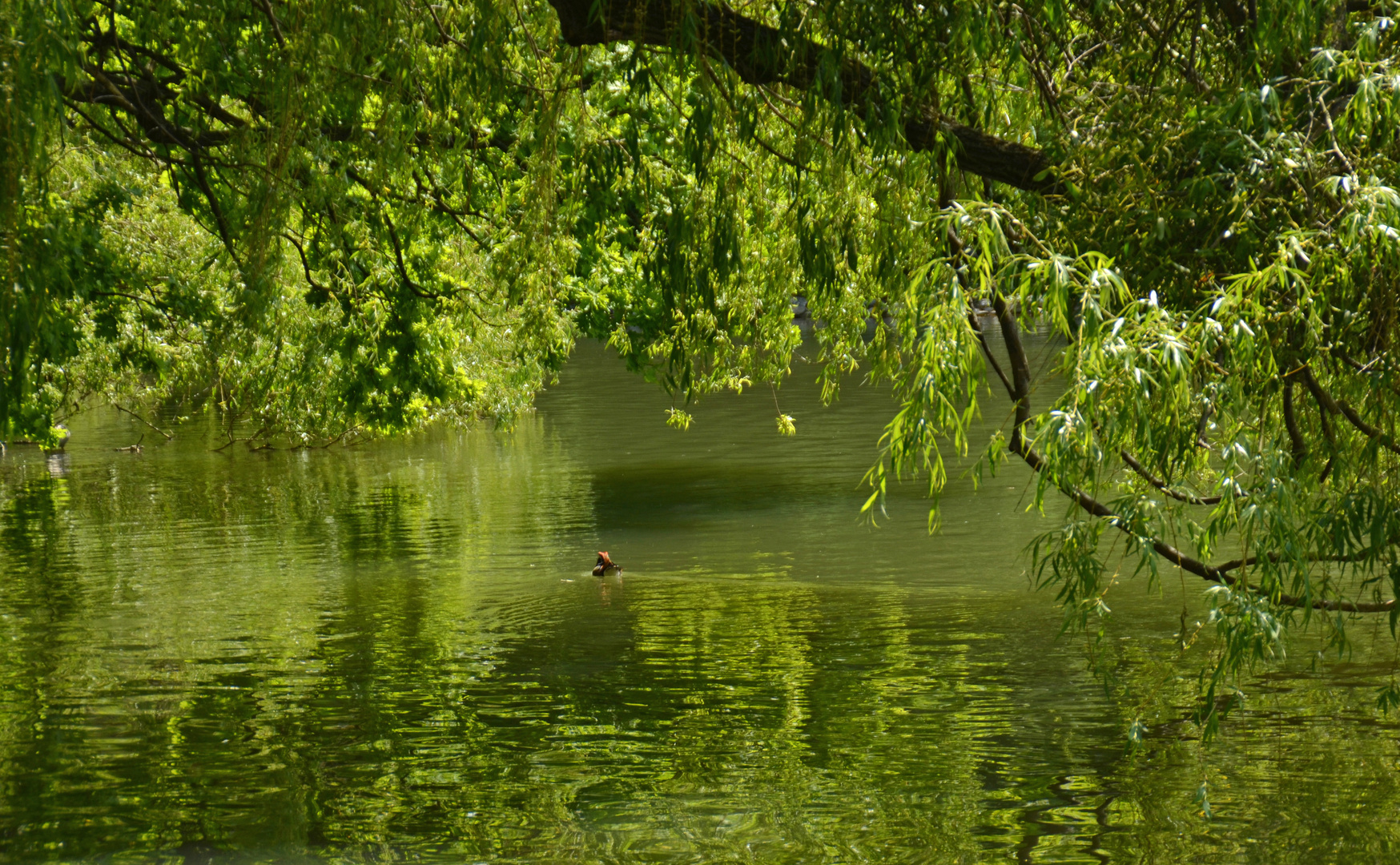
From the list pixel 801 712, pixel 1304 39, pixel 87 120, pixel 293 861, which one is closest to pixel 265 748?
pixel 293 861

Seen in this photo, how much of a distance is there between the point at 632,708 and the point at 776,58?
6.14 m

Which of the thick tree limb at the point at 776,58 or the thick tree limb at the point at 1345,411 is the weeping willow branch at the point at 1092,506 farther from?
the thick tree limb at the point at 776,58

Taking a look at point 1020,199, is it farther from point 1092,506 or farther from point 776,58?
point 1092,506

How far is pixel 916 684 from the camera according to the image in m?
11.7

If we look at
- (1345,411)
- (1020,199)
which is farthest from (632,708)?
(1345,411)

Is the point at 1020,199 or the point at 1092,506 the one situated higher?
the point at 1020,199

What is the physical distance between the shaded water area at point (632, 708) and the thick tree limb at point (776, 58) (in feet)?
11.2

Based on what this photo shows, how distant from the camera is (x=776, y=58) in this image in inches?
244

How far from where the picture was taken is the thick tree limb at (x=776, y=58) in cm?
601

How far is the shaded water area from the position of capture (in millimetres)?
7742

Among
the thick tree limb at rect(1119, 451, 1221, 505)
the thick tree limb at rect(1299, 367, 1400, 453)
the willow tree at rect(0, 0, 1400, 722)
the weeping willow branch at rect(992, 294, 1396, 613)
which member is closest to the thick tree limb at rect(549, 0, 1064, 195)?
the willow tree at rect(0, 0, 1400, 722)

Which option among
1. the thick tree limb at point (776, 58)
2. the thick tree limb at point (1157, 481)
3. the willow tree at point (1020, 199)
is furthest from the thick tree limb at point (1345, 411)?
the thick tree limb at point (776, 58)

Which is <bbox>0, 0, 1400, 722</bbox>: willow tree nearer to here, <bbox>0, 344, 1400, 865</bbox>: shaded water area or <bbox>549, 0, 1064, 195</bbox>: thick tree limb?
A: <bbox>549, 0, 1064, 195</bbox>: thick tree limb

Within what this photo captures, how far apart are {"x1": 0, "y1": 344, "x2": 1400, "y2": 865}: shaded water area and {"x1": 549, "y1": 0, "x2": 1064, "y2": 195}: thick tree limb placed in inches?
134
